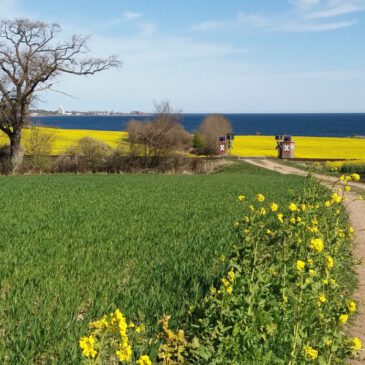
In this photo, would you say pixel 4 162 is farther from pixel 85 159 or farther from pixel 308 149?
pixel 308 149

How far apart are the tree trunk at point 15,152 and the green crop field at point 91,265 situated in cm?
2479

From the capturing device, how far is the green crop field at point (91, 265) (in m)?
4.63

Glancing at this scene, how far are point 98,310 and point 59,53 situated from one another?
34.8 metres

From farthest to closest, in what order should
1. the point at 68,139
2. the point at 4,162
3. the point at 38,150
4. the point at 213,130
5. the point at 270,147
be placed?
the point at 68,139 < the point at 270,147 < the point at 213,130 < the point at 38,150 < the point at 4,162

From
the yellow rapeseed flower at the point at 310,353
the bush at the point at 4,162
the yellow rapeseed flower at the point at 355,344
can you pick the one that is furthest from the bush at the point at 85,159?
the yellow rapeseed flower at the point at 355,344

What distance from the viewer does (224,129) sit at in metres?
59.1

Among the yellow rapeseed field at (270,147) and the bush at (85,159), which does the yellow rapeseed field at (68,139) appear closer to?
the yellow rapeseed field at (270,147)

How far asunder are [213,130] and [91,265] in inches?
2009

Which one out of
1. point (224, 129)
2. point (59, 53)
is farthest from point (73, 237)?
point (224, 129)

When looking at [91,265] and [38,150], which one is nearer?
[91,265]

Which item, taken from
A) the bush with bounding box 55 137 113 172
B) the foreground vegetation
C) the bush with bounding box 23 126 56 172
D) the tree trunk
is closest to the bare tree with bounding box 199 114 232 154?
the bush with bounding box 55 137 113 172

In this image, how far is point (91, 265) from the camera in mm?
7141

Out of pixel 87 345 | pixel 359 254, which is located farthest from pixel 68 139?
pixel 87 345

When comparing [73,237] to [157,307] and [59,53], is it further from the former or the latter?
[59,53]
